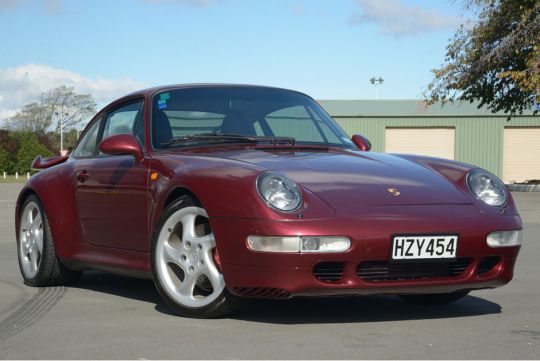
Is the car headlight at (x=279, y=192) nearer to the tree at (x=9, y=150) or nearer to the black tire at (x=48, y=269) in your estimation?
the black tire at (x=48, y=269)

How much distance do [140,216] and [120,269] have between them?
408 millimetres

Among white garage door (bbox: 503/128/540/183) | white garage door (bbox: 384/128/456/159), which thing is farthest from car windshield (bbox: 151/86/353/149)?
white garage door (bbox: 503/128/540/183)

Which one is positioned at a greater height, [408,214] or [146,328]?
[408,214]

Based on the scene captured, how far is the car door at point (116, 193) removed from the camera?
5672mm

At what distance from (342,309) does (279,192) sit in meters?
1.06

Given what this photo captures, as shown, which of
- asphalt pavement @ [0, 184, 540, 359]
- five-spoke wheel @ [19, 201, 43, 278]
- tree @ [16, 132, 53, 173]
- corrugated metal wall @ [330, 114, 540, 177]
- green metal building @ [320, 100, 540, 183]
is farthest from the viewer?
tree @ [16, 132, 53, 173]

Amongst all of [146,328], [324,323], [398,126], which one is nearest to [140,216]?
[146,328]

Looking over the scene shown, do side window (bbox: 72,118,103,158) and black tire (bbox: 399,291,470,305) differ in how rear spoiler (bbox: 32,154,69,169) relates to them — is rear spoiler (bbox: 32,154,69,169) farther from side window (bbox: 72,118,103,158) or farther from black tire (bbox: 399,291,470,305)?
A: black tire (bbox: 399,291,470,305)

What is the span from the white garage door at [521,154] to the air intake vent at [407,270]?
156 feet

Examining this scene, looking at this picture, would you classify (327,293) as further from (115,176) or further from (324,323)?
(115,176)

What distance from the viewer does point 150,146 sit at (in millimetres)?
5891

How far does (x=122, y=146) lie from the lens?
5.76 m

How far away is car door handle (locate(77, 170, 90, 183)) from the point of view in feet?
20.8

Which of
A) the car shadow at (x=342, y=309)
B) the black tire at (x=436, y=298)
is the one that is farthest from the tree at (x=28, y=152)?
the black tire at (x=436, y=298)
